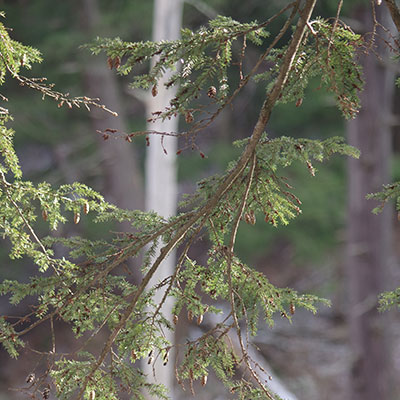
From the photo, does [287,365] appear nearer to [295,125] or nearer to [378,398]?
[378,398]

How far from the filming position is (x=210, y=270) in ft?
6.01

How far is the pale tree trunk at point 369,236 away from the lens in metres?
6.62

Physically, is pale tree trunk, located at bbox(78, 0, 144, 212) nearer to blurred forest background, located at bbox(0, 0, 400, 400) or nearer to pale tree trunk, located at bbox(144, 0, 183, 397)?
blurred forest background, located at bbox(0, 0, 400, 400)

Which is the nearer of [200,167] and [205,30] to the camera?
[205,30]

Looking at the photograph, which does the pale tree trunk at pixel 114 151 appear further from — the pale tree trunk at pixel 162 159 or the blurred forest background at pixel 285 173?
the pale tree trunk at pixel 162 159

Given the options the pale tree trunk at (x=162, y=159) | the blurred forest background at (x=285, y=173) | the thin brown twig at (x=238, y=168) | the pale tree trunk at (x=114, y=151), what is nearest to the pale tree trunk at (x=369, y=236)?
the blurred forest background at (x=285, y=173)

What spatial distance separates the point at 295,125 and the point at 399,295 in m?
8.32

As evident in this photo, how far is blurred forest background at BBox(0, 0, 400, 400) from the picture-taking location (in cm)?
686

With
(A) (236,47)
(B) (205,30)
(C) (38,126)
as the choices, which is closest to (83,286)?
(B) (205,30)

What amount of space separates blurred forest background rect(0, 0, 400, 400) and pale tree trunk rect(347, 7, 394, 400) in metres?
0.01

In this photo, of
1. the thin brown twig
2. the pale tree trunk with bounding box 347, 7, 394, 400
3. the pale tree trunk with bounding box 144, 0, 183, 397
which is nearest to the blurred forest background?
the pale tree trunk with bounding box 347, 7, 394, 400

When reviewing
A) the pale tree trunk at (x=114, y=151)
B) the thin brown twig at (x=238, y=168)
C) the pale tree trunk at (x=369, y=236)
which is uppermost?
the pale tree trunk at (x=114, y=151)

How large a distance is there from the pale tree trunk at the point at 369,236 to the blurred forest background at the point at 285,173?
1 cm

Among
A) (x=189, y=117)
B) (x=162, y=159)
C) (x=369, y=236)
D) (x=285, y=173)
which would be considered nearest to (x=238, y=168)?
(x=189, y=117)
